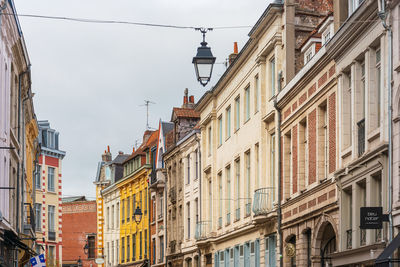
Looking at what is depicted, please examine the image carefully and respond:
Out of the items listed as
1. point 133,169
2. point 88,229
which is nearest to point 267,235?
point 133,169

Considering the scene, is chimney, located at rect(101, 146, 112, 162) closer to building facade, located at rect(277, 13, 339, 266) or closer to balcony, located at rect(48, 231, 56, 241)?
balcony, located at rect(48, 231, 56, 241)

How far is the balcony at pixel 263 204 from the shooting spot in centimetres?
3522

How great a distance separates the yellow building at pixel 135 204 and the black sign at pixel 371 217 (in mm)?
45117

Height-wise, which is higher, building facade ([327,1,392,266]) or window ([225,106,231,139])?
window ([225,106,231,139])

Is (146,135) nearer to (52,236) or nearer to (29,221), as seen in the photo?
(52,236)

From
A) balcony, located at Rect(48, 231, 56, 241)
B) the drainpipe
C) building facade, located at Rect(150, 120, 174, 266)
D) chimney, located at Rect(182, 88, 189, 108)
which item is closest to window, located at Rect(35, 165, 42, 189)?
balcony, located at Rect(48, 231, 56, 241)

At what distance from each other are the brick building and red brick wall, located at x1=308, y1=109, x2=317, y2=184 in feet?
186

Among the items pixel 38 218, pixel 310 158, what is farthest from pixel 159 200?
pixel 310 158

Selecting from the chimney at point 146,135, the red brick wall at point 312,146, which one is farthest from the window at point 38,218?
the red brick wall at point 312,146

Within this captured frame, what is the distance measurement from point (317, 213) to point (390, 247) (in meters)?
7.97

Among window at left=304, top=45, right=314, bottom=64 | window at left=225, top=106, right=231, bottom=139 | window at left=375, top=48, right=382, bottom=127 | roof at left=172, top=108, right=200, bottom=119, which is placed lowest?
window at left=375, top=48, right=382, bottom=127

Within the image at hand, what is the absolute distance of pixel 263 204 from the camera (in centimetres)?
3569

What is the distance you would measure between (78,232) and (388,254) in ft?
220

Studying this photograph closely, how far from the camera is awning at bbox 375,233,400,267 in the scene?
20.3 meters
